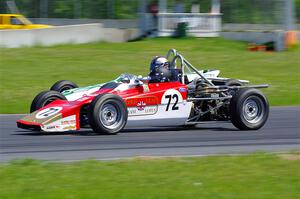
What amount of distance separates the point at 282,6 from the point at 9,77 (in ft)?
42.4

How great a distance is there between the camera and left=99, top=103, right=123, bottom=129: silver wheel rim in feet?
40.7

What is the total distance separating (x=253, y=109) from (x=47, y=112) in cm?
351

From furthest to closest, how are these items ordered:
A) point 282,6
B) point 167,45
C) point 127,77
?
point 282,6 → point 167,45 → point 127,77

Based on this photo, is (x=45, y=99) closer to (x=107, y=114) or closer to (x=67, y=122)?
(x=67, y=122)

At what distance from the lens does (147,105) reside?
1298 cm

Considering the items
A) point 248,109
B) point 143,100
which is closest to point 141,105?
point 143,100

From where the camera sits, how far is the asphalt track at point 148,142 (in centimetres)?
1062

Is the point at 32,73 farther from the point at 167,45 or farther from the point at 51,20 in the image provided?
the point at 51,20

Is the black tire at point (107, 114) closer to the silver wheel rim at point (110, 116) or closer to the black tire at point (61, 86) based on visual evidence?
the silver wheel rim at point (110, 116)

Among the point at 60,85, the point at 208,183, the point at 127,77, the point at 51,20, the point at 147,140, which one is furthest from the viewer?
the point at 51,20

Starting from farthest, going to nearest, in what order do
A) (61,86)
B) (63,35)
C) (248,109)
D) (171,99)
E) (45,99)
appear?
1. (63,35)
2. (61,86)
3. (248,109)
4. (45,99)
5. (171,99)

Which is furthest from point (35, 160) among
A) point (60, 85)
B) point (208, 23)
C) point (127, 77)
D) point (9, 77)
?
point (208, 23)

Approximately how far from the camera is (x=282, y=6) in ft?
99.4

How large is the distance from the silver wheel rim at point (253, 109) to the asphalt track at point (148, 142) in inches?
9.3
